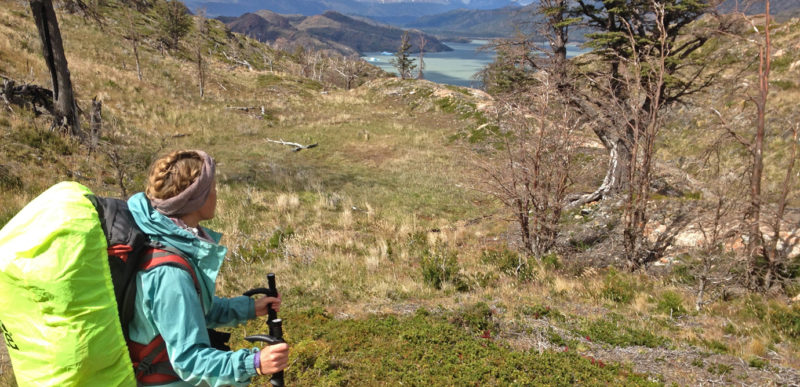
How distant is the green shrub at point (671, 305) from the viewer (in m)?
6.74

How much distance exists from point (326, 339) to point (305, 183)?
11499 mm

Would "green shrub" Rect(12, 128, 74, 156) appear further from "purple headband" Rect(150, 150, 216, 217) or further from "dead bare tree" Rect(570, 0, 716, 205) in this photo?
"dead bare tree" Rect(570, 0, 716, 205)

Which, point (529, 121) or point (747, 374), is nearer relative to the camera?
point (747, 374)

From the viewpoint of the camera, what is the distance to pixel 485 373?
173 inches

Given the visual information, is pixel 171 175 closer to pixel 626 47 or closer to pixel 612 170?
pixel 626 47

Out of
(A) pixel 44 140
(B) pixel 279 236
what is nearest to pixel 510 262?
(B) pixel 279 236

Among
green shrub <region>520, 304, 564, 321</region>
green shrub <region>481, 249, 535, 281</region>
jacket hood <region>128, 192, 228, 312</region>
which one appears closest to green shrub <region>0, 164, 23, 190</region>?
jacket hood <region>128, 192, 228, 312</region>

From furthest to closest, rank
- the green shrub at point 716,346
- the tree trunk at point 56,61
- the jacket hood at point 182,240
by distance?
the tree trunk at point 56,61 → the green shrub at point 716,346 → the jacket hood at point 182,240

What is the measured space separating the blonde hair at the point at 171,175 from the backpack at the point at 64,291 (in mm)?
282

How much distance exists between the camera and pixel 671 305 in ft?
22.6

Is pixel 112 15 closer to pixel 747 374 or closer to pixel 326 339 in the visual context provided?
pixel 326 339

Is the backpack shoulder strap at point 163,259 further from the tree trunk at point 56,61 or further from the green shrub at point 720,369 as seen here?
the tree trunk at point 56,61

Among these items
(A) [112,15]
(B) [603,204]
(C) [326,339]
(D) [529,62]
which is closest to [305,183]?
(D) [529,62]

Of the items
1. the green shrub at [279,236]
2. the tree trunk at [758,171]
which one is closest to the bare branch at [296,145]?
the green shrub at [279,236]
